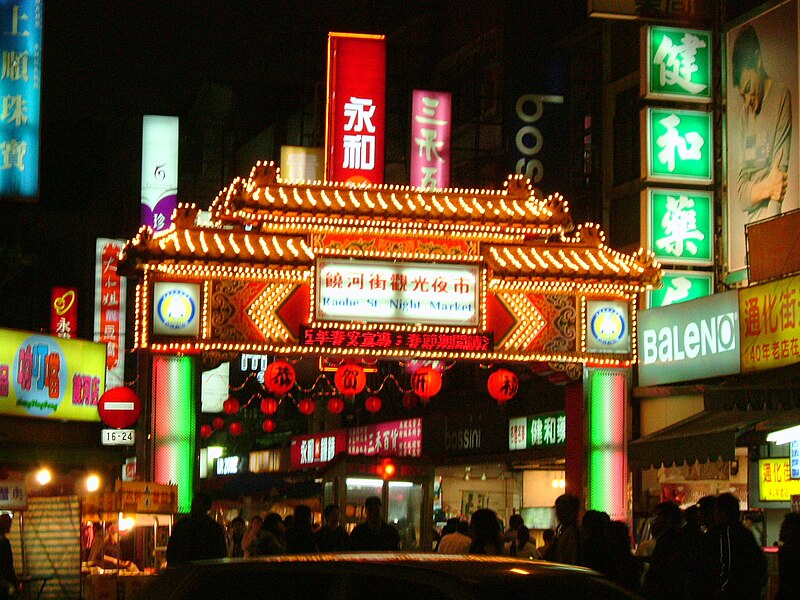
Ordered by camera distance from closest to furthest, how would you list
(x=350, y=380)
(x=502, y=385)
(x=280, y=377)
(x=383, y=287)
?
(x=383, y=287)
(x=502, y=385)
(x=350, y=380)
(x=280, y=377)

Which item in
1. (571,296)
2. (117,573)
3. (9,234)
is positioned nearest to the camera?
(117,573)

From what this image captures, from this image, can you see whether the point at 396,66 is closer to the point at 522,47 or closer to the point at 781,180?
the point at 522,47

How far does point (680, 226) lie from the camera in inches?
859

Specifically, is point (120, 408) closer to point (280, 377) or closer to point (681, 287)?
point (280, 377)

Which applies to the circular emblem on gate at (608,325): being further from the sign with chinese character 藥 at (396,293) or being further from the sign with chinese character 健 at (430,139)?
the sign with chinese character 健 at (430,139)

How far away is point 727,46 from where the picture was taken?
21.7m

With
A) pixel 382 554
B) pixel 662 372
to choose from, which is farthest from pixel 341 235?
pixel 382 554

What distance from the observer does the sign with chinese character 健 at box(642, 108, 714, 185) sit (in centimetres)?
2136

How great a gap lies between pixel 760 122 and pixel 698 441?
7760 millimetres

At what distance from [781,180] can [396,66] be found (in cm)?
2555

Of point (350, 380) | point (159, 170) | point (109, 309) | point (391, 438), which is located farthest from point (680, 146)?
point (391, 438)

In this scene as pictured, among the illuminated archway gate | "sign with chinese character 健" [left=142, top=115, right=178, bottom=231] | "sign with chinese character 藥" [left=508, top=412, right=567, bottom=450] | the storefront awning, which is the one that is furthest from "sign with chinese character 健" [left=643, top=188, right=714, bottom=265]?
"sign with chinese character 健" [left=142, top=115, right=178, bottom=231]

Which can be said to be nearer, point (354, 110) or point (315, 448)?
point (354, 110)

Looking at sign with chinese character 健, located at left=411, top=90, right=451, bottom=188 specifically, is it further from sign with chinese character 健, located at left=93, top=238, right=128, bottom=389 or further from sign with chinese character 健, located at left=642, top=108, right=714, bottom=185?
sign with chinese character 健, located at left=93, top=238, right=128, bottom=389
